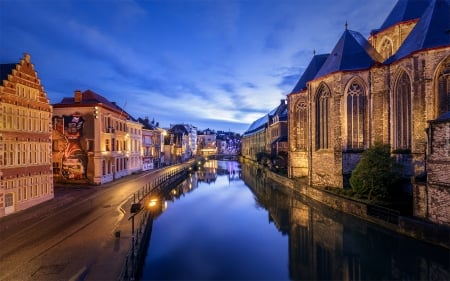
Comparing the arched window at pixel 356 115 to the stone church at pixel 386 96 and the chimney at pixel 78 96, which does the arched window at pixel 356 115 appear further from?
the chimney at pixel 78 96

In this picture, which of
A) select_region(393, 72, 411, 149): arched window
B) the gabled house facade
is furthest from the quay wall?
select_region(393, 72, 411, 149): arched window

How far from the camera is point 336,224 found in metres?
18.4

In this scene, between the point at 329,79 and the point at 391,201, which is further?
the point at 329,79

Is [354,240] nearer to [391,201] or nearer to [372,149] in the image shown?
[391,201]

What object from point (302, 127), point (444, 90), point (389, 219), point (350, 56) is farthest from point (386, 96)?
point (302, 127)

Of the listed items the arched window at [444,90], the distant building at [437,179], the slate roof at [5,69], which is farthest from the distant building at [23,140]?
the arched window at [444,90]

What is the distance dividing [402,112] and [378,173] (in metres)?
6.68

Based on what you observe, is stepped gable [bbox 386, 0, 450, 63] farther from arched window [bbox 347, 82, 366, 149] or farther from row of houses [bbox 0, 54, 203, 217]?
row of houses [bbox 0, 54, 203, 217]

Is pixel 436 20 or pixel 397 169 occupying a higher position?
pixel 436 20

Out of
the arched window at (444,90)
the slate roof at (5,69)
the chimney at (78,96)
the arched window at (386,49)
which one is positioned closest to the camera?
the slate roof at (5,69)

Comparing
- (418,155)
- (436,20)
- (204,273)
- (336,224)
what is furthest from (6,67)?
(436,20)

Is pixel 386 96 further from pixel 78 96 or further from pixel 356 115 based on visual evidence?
pixel 78 96

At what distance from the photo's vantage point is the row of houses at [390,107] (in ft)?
49.6

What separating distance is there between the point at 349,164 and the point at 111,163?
2660cm
